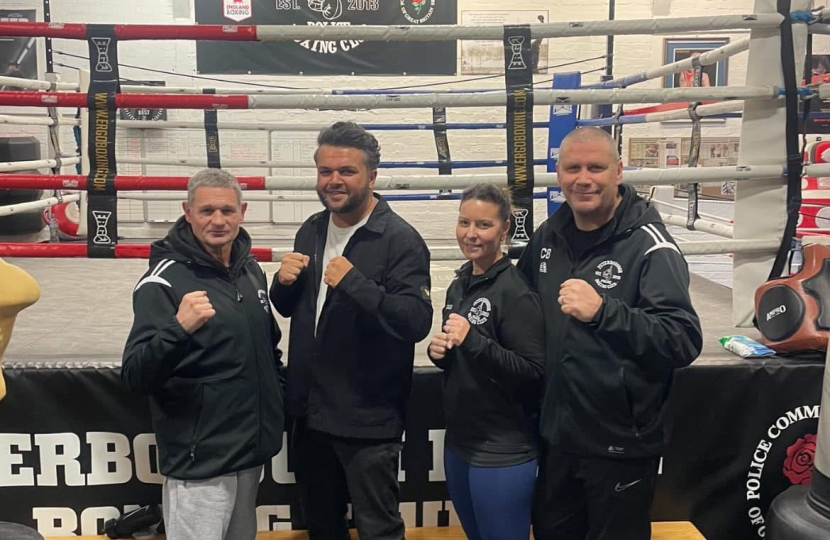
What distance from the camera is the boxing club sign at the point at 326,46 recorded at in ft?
22.8

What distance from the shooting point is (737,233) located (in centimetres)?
248

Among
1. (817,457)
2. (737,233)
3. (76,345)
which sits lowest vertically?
(817,457)

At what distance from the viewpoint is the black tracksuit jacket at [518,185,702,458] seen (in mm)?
1482

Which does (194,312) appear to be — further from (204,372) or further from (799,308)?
(799,308)

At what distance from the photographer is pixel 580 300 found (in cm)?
144

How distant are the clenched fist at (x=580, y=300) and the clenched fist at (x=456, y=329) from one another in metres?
0.22

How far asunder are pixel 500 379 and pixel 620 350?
0.27 m

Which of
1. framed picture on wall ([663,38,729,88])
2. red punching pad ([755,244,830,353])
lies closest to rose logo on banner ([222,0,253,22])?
framed picture on wall ([663,38,729,88])

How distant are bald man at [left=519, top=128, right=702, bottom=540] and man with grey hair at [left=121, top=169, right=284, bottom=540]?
704mm

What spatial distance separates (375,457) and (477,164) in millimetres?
4194

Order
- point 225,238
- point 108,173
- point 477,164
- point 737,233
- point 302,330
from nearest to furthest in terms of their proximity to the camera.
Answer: point 225,238 < point 302,330 < point 108,173 < point 737,233 < point 477,164

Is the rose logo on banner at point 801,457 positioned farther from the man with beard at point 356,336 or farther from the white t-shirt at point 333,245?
the white t-shirt at point 333,245

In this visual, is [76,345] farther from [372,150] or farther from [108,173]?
[372,150]

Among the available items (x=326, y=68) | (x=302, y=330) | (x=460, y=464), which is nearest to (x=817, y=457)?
(x=460, y=464)
